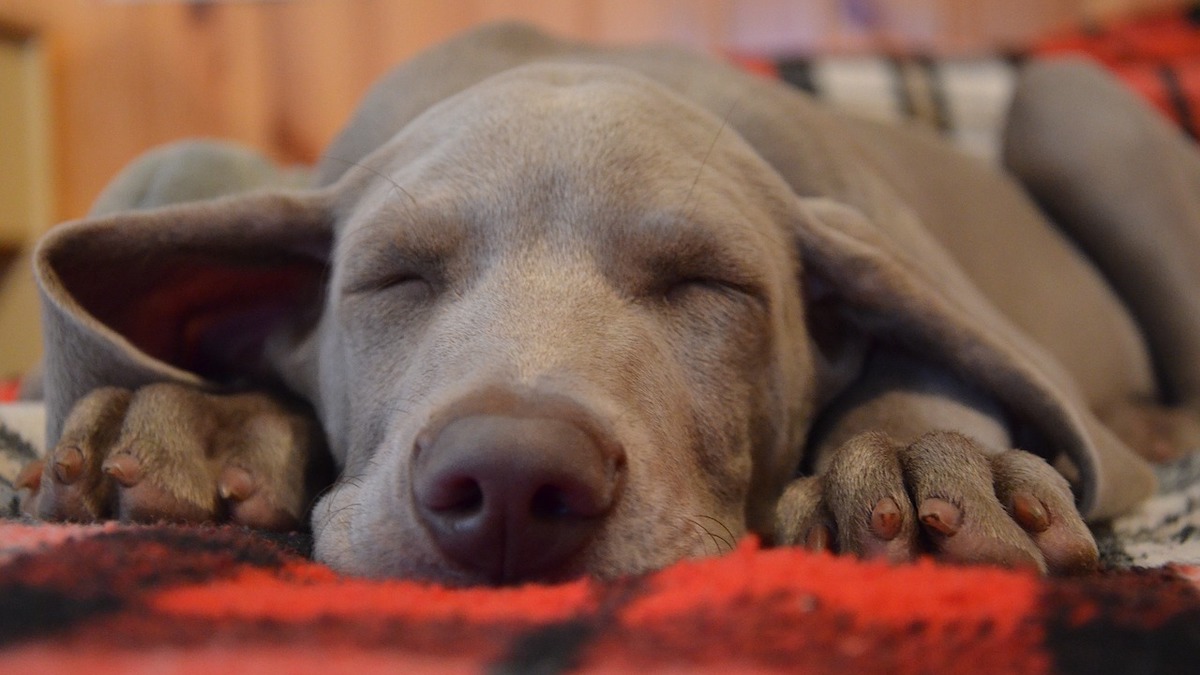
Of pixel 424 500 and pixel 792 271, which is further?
pixel 792 271

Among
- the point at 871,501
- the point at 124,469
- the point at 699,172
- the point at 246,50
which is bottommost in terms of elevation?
the point at 246,50

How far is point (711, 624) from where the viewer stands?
3.11 feet

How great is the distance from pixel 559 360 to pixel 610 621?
0.49 meters

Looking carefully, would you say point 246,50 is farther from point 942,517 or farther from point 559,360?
point 942,517

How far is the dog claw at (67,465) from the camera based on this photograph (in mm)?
1473

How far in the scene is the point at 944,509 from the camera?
1264mm

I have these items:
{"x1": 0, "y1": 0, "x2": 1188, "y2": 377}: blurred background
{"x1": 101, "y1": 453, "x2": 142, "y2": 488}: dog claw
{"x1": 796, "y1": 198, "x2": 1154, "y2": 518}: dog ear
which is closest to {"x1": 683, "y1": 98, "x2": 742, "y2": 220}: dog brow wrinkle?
{"x1": 796, "y1": 198, "x2": 1154, "y2": 518}: dog ear

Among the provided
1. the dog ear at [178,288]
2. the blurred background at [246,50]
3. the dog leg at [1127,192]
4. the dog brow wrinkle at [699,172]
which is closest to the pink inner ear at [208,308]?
the dog ear at [178,288]

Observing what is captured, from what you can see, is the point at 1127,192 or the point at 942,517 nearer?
the point at 942,517

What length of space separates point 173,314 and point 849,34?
156 inches

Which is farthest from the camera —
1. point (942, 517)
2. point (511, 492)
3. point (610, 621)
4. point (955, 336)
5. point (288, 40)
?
point (288, 40)

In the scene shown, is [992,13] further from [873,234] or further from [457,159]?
[457,159]

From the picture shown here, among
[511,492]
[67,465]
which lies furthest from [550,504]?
[67,465]

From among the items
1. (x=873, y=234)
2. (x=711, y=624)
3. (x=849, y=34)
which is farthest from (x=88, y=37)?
(x=711, y=624)
